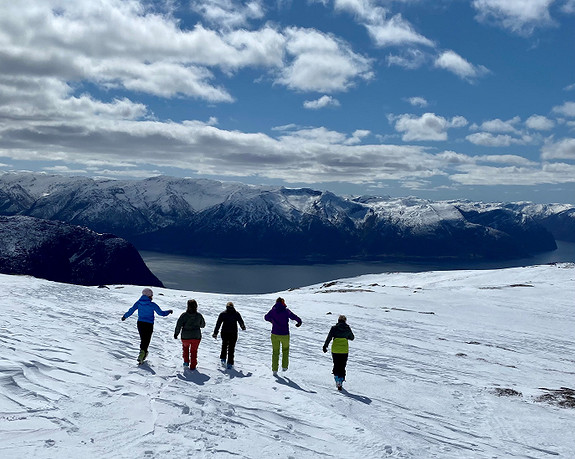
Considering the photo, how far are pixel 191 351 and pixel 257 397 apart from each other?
2.82 meters

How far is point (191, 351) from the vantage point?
12.5 meters

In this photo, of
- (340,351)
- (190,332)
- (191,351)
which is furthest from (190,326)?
(340,351)

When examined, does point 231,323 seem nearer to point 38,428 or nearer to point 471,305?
point 38,428

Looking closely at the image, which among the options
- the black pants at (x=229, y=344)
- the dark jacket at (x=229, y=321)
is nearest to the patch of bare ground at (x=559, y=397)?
the black pants at (x=229, y=344)

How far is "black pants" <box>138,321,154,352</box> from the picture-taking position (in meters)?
12.5

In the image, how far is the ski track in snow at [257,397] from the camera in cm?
768

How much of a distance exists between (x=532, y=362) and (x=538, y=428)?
10283 millimetres

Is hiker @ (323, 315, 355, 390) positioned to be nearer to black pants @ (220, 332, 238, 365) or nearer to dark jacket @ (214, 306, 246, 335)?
dark jacket @ (214, 306, 246, 335)

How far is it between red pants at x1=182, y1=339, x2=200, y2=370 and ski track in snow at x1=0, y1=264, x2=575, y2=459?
0.40m

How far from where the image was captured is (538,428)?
10.2m

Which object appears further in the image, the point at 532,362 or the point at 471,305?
the point at 471,305

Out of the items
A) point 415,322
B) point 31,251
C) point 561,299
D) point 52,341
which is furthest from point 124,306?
point 31,251

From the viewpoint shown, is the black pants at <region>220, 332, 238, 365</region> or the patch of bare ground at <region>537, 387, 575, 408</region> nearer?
the patch of bare ground at <region>537, 387, 575, 408</region>

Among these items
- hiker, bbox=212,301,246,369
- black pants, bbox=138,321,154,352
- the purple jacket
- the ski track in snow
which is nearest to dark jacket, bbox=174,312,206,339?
hiker, bbox=212,301,246,369
